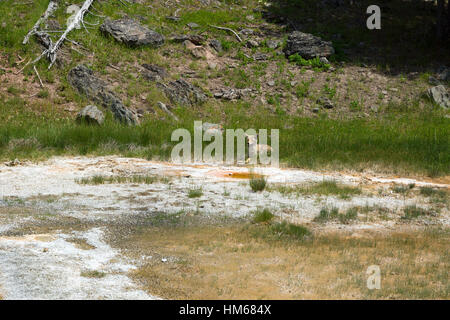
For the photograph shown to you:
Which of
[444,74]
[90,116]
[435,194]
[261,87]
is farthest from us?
[444,74]

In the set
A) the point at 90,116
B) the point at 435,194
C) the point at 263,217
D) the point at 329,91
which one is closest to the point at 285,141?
the point at 435,194

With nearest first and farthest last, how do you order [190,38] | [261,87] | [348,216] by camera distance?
[348,216] → [261,87] → [190,38]

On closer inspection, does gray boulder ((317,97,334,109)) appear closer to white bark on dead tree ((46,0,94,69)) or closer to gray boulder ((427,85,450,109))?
gray boulder ((427,85,450,109))

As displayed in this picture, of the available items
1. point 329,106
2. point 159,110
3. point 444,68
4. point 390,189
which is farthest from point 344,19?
point 390,189

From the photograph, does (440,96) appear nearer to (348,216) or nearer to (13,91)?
(348,216)

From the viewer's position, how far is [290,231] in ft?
26.9

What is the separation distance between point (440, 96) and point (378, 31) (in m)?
6.66

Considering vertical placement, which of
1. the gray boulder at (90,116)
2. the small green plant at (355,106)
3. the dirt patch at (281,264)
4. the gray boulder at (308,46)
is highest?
the gray boulder at (308,46)

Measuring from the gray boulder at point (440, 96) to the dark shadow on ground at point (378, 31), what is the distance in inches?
90.6

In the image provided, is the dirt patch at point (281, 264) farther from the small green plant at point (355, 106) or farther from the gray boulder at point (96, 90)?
the small green plant at point (355, 106)

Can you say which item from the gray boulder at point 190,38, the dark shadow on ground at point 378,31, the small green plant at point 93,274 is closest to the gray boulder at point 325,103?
the dark shadow on ground at point 378,31

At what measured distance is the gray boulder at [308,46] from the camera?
76.9ft

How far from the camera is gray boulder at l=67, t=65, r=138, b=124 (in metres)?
17.2
